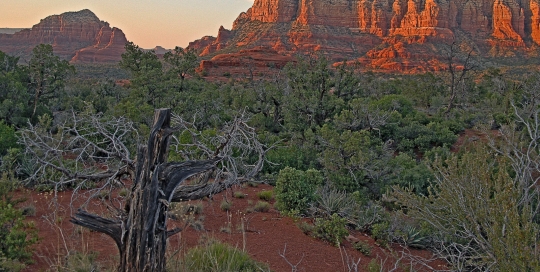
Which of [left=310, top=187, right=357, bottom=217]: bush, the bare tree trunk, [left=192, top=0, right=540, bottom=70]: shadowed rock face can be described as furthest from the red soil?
[left=192, top=0, right=540, bottom=70]: shadowed rock face

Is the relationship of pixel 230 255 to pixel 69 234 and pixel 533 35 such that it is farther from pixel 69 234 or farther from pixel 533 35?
pixel 533 35

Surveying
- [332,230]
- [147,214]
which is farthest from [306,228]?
[147,214]

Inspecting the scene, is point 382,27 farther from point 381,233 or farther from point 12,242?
point 12,242

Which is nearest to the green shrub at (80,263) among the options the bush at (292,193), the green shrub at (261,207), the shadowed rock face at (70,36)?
the green shrub at (261,207)

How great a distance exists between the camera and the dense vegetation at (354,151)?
169 inches

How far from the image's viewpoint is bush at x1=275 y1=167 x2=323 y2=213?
7.69m

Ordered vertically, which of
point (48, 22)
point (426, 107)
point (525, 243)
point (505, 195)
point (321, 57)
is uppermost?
point (48, 22)

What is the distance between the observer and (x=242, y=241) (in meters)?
6.16

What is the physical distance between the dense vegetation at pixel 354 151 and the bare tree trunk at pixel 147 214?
0.81 m

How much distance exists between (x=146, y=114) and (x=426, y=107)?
17608 millimetres

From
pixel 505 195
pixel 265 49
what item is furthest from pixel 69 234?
pixel 265 49

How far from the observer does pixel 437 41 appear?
96250mm

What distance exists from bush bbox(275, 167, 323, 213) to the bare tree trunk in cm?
415

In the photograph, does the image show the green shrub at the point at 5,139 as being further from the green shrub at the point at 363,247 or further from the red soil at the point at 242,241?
the green shrub at the point at 363,247
